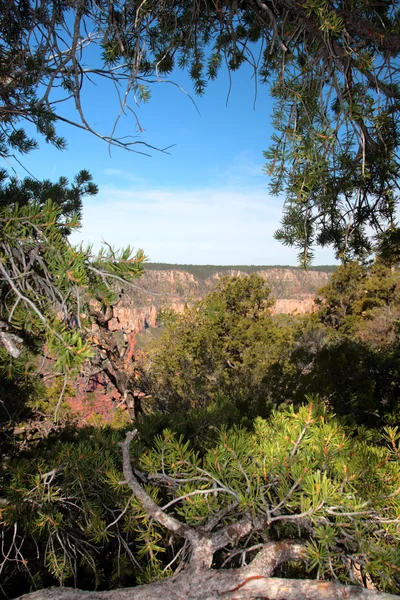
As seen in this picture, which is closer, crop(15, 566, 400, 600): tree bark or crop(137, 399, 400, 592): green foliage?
crop(15, 566, 400, 600): tree bark

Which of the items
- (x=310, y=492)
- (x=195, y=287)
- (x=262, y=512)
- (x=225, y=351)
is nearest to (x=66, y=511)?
(x=262, y=512)

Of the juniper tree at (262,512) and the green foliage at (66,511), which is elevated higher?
the juniper tree at (262,512)

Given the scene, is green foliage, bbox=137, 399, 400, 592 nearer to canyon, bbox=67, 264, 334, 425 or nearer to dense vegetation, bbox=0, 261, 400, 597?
dense vegetation, bbox=0, 261, 400, 597

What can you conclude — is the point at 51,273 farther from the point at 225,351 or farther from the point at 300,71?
the point at 225,351

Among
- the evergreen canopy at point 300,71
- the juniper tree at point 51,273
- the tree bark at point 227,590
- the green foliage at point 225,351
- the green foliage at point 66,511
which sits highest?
the evergreen canopy at point 300,71

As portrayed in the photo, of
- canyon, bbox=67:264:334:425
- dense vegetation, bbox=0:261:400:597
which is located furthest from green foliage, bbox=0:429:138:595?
canyon, bbox=67:264:334:425

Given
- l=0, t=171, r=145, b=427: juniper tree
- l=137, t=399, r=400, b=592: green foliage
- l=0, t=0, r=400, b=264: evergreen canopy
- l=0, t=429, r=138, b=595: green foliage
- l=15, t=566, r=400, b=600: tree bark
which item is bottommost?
l=0, t=429, r=138, b=595: green foliage

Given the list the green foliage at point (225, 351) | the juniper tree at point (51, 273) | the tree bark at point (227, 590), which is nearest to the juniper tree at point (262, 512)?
the tree bark at point (227, 590)

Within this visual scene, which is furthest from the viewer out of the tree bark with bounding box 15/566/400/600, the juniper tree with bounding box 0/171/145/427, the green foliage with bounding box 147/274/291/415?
the green foliage with bounding box 147/274/291/415

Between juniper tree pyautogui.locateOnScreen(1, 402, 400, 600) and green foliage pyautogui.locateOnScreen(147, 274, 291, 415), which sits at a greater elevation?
juniper tree pyautogui.locateOnScreen(1, 402, 400, 600)

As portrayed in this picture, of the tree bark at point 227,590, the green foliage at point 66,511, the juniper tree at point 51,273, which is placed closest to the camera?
the tree bark at point 227,590

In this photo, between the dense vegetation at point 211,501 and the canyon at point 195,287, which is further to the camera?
the canyon at point 195,287

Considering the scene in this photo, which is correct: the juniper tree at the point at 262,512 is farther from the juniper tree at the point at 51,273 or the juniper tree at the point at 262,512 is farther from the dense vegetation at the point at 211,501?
the juniper tree at the point at 51,273

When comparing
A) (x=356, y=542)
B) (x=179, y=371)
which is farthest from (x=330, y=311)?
(x=356, y=542)
